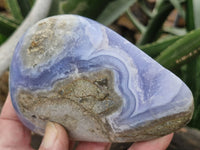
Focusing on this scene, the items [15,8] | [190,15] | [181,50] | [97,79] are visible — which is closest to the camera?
[97,79]

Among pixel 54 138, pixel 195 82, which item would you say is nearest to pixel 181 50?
pixel 195 82

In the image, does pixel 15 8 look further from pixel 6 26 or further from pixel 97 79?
pixel 97 79

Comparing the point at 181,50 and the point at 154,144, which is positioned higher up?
the point at 181,50

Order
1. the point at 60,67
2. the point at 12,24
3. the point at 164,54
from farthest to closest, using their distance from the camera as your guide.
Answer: the point at 12,24, the point at 164,54, the point at 60,67

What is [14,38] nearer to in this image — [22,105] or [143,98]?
[22,105]

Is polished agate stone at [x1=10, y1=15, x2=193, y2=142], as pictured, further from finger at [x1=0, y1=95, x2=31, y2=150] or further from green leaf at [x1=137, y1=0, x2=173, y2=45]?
green leaf at [x1=137, y1=0, x2=173, y2=45]

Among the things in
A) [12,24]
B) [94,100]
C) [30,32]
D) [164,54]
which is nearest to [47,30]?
[30,32]
